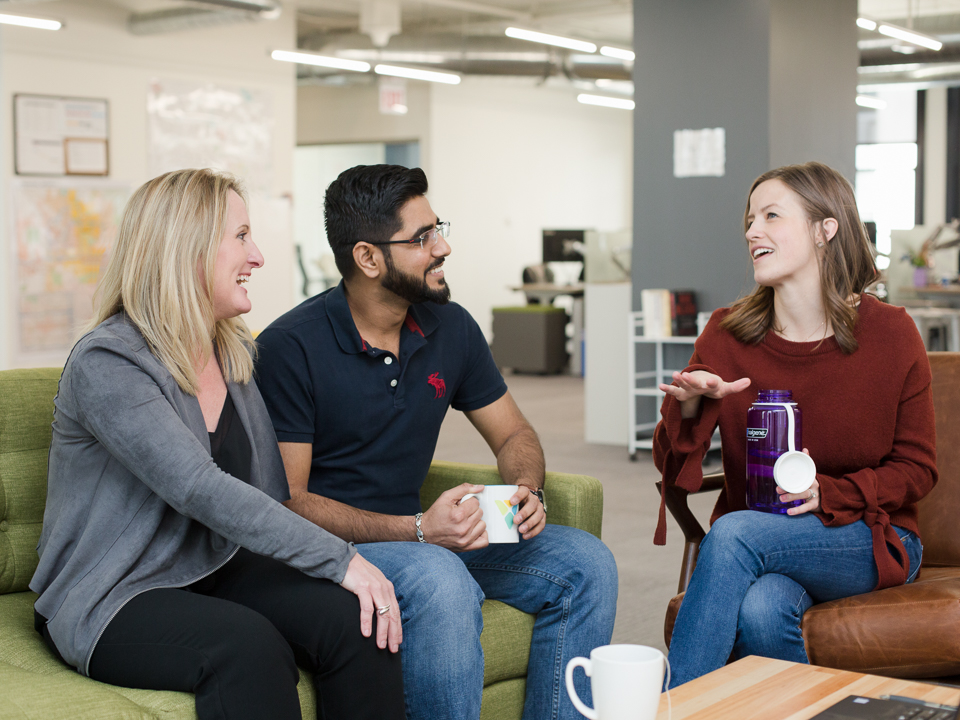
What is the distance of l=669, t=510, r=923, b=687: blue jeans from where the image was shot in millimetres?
1820

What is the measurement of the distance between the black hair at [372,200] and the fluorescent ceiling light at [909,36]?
24.4ft

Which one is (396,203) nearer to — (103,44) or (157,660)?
(157,660)

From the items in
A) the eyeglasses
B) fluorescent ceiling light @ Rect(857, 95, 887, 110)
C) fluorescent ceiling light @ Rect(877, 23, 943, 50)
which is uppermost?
fluorescent ceiling light @ Rect(857, 95, 887, 110)

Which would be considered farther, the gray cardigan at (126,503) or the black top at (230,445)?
the black top at (230,445)

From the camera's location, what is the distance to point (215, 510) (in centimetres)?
157

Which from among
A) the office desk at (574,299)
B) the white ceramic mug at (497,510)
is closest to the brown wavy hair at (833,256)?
the white ceramic mug at (497,510)

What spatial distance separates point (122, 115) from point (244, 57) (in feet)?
4.22

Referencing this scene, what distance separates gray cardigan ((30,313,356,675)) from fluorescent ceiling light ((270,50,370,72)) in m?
7.54

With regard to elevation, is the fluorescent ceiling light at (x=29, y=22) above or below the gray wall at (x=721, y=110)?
above

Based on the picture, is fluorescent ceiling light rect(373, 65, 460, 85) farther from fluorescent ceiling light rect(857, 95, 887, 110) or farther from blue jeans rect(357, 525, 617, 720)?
blue jeans rect(357, 525, 617, 720)

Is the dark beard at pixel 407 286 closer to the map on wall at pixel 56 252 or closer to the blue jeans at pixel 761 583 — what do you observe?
the blue jeans at pixel 761 583

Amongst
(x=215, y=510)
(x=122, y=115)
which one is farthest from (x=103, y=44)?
(x=215, y=510)

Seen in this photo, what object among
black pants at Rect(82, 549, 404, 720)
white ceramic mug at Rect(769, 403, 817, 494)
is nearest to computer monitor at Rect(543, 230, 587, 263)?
white ceramic mug at Rect(769, 403, 817, 494)

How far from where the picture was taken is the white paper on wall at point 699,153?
5.60 metres
